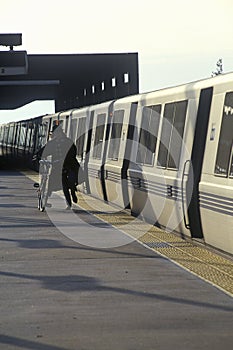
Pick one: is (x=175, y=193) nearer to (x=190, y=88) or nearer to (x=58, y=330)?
(x=190, y=88)

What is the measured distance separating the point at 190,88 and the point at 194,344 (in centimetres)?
795

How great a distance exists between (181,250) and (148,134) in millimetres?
5058

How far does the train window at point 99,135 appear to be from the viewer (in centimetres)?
2641

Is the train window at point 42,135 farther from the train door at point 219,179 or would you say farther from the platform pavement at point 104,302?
the train door at point 219,179

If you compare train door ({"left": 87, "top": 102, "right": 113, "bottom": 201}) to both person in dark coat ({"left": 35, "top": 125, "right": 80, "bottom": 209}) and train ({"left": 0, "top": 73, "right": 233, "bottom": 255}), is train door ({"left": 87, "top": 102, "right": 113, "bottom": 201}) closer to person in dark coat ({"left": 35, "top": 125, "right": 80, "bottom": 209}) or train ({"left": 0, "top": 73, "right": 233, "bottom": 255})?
train ({"left": 0, "top": 73, "right": 233, "bottom": 255})

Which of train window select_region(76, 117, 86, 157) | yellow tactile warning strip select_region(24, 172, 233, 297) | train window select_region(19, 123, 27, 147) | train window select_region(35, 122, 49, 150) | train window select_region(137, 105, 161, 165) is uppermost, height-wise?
train window select_region(137, 105, 161, 165)

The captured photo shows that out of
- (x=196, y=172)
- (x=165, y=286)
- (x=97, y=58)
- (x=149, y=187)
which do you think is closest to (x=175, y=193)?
(x=196, y=172)

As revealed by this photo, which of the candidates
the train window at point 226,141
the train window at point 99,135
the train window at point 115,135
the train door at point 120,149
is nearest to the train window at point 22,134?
the train window at point 99,135

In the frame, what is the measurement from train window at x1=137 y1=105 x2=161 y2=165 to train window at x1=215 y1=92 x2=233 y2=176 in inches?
169

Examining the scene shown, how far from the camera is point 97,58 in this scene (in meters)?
54.1

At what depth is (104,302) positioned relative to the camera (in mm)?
10602

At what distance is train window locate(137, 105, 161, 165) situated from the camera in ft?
62.0

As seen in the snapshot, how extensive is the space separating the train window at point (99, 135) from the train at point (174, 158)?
0.02m

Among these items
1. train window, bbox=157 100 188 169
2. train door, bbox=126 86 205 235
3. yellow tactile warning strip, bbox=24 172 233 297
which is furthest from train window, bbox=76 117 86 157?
train window, bbox=157 100 188 169
